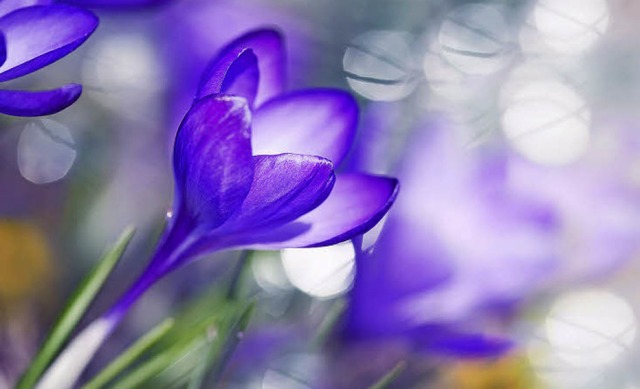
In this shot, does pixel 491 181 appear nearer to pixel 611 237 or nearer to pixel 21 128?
pixel 611 237

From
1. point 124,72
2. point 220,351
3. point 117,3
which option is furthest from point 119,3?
point 124,72

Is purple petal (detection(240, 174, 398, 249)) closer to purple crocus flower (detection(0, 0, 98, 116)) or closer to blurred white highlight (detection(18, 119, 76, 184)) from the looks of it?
purple crocus flower (detection(0, 0, 98, 116))

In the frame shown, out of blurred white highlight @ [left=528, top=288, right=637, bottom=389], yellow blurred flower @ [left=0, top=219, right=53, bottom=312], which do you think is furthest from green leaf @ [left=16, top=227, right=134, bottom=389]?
blurred white highlight @ [left=528, top=288, right=637, bottom=389]

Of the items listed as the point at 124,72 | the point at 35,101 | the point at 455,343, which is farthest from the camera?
the point at 124,72

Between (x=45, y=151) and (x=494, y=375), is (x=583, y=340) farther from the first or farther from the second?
(x=45, y=151)

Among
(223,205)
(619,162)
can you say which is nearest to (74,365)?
(223,205)

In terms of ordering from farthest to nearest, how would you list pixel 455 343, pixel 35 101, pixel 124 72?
pixel 124 72 < pixel 455 343 < pixel 35 101

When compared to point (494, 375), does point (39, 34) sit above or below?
above

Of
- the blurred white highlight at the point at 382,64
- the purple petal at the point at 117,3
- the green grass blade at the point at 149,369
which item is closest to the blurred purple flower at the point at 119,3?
the purple petal at the point at 117,3
